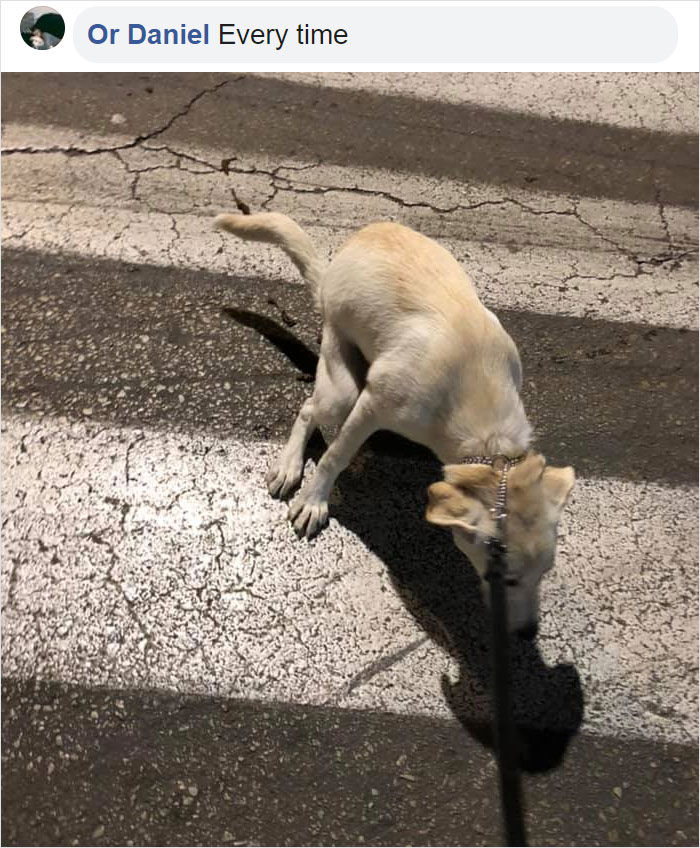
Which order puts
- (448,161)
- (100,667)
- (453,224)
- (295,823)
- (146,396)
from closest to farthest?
(295,823) < (100,667) < (146,396) < (453,224) < (448,161)

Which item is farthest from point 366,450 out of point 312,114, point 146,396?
point 312,114

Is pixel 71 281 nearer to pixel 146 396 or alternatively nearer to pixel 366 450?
pixel 146 396

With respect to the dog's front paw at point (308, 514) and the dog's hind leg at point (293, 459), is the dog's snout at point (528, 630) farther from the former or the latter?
the dog's hind leg at point (293, 459)

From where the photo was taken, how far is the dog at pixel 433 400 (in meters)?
2.22

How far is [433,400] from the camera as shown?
8.18ft

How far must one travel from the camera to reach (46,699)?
2.48 meters

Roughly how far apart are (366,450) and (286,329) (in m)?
0.85

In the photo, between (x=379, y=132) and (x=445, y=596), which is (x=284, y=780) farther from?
(x=379, y=132)

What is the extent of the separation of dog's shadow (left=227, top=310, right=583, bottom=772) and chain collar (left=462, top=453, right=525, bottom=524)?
2.14 ft

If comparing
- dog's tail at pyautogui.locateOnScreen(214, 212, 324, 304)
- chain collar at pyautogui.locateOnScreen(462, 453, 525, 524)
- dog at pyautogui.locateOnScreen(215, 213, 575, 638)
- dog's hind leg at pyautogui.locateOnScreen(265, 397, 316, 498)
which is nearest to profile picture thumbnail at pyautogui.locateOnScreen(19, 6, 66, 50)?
dog's tail at pyautogui.locateOnScreen(214, 212, 324, 304)

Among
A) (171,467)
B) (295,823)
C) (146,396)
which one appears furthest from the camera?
(146,396)

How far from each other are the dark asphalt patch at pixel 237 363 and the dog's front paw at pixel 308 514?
0.41 metres

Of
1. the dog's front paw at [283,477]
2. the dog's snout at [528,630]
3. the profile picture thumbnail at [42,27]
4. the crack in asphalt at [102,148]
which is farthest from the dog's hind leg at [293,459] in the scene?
the profile picture thumbnail at [42,27]

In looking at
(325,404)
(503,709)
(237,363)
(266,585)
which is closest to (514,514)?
(503,709)
